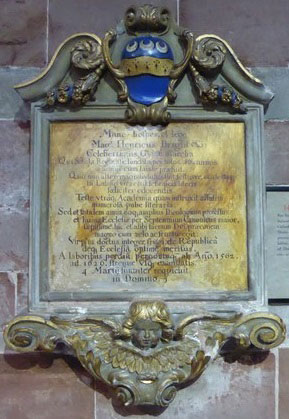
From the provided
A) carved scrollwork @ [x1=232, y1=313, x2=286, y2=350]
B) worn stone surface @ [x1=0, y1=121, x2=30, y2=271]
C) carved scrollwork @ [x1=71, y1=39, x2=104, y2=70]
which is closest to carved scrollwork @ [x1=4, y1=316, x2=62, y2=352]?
worn stone surface @ [x1=0, y1=121, x2=30, y2=271]

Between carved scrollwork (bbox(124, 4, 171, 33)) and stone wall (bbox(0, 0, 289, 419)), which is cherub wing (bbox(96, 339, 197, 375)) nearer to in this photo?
stone wall (bbox(0, 0, 289, 419))

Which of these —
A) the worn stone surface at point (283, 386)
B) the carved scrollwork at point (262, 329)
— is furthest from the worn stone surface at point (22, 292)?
the worn stone surface at point (283, 386)

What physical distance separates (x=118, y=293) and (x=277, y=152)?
3.24 ft

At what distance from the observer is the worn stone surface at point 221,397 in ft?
9.84

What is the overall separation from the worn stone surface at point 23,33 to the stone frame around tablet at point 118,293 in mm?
277

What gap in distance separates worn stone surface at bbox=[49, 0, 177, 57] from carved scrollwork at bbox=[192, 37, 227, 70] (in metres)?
0.28

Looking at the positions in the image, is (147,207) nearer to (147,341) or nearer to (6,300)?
(147,341)

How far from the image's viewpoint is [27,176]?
3.10 m

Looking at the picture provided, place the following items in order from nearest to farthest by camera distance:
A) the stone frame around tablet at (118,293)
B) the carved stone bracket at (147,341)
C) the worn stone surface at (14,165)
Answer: the carved stone bracket at (147,341) → the stone frame around tablet at (118,293) → the worn stone surface at (14,165)

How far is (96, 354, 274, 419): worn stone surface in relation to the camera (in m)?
3.00

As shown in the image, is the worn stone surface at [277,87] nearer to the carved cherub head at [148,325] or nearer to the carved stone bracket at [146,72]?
the carved stone bracket at [146,72]

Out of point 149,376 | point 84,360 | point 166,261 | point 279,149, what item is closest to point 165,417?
point 149,376

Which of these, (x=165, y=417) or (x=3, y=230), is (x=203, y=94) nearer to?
(x=3, y=230)

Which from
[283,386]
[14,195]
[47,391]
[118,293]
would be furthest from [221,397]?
[14,195]
